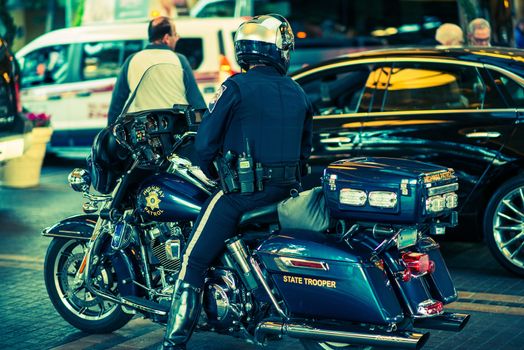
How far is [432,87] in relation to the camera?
28.0ft

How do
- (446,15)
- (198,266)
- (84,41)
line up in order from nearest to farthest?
(198,266) < (84,41) < (446,15)

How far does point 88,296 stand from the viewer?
6551mm

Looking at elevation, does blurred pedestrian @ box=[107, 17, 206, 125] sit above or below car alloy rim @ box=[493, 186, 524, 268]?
above

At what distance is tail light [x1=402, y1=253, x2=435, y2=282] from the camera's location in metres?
5.17

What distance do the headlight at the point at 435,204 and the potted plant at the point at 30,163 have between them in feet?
27.8

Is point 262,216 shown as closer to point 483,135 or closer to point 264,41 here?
point 264,41

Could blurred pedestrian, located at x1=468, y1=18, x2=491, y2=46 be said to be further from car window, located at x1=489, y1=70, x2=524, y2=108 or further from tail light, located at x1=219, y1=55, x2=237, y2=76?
tail light, located at x1=219, y1=55, x2=237, y2=76

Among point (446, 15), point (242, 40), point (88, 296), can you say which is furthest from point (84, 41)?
point (242, 40)

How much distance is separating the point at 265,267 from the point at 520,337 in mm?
1881

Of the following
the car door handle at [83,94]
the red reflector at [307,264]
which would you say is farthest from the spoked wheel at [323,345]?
the car door handle at [83,94]

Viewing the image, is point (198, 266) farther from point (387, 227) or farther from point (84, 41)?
point (84, 41)

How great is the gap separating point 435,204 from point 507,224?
3.07m

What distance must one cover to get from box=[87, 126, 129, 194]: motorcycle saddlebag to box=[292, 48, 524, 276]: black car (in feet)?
9.29

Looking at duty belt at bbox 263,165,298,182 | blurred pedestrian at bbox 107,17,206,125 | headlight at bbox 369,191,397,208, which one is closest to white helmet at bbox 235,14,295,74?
duty belt at bbox 263,165,298,182
